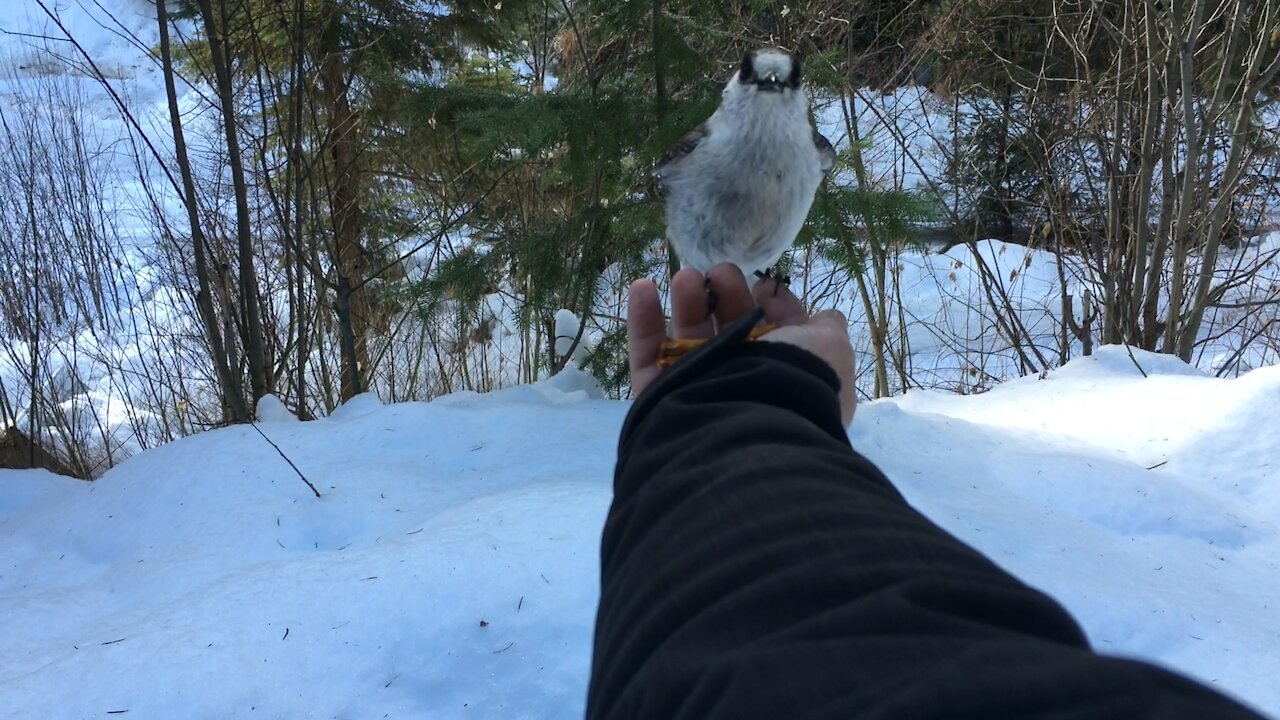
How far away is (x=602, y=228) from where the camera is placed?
3.56 m

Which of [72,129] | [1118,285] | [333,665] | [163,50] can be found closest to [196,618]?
[333,665]

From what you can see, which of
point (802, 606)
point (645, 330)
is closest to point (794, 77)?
point (645, 330)

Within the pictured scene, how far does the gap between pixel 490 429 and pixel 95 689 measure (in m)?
1.73

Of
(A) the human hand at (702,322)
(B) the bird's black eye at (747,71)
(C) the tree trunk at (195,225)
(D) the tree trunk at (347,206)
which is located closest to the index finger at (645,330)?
(A) the human hand at (702,322)

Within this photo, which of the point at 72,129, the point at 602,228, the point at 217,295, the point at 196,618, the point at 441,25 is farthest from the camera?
the point at 441,25

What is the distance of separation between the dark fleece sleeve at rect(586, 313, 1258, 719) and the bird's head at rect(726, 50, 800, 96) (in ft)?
4.44

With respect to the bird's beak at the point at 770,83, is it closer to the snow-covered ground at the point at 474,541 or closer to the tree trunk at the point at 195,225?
the snow-covered ground at the point at 474,541

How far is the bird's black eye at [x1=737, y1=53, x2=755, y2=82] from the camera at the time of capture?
7.21ft

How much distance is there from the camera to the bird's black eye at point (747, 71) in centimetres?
220

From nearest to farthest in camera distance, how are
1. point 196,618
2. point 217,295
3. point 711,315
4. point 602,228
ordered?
point 711,315, point 196,618, point 602,228, point 217,295

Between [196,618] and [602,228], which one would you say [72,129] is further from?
[196,618]

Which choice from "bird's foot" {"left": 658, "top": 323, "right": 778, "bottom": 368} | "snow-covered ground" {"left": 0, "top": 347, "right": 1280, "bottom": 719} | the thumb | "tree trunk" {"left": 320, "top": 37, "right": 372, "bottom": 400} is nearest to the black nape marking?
the thumb

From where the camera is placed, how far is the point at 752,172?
2098 mm

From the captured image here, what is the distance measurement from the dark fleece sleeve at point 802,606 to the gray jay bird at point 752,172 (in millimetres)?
1177
